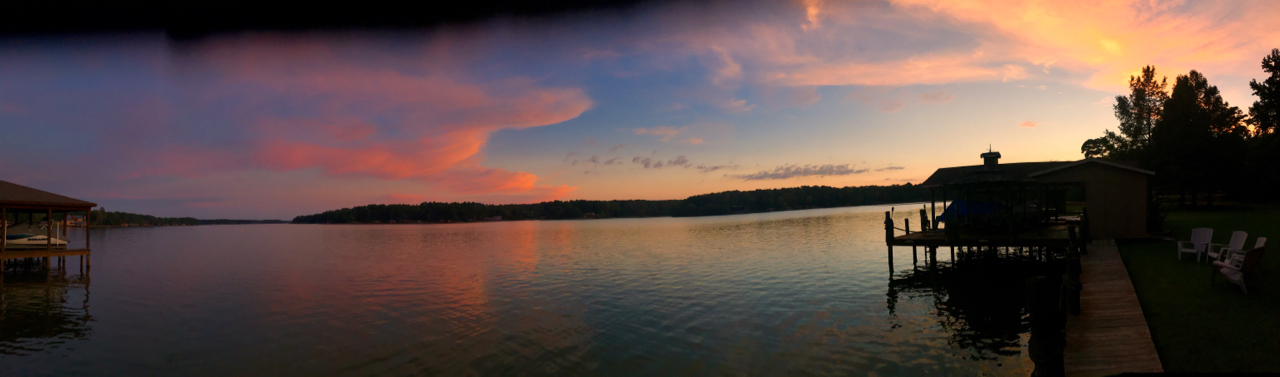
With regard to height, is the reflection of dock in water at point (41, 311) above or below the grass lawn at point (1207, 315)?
below

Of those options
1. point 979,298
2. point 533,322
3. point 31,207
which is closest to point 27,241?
point 31,207

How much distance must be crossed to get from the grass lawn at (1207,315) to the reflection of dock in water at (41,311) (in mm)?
22724

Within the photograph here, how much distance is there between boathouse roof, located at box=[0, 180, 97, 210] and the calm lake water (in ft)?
11.4

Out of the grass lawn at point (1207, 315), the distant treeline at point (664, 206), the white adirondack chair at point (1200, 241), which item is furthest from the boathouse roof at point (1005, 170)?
the distant treeline at point (664, 206)

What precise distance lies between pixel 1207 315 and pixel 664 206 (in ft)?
572

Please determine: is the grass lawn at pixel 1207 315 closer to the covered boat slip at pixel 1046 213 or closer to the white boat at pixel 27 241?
the covered boat slip at pixel 1046 213

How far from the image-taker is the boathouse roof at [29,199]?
23.8 metres

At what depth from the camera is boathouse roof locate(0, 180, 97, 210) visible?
23797 millimetres

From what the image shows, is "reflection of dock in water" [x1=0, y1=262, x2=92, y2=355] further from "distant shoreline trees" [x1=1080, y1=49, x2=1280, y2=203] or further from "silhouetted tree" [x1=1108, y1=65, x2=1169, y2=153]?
"silhouetted tree" [x1=1108, y1=65, x2=1169, y2=153]

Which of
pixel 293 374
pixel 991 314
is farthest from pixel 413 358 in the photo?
pixel 991 314

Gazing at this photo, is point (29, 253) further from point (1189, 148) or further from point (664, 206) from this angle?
point (664, 206)

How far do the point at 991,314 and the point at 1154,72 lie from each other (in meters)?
60.4

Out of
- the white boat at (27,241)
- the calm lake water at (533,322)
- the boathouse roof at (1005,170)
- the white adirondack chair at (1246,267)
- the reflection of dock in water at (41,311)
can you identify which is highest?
the boathouse roof at (1005,170)

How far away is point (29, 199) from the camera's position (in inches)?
967
